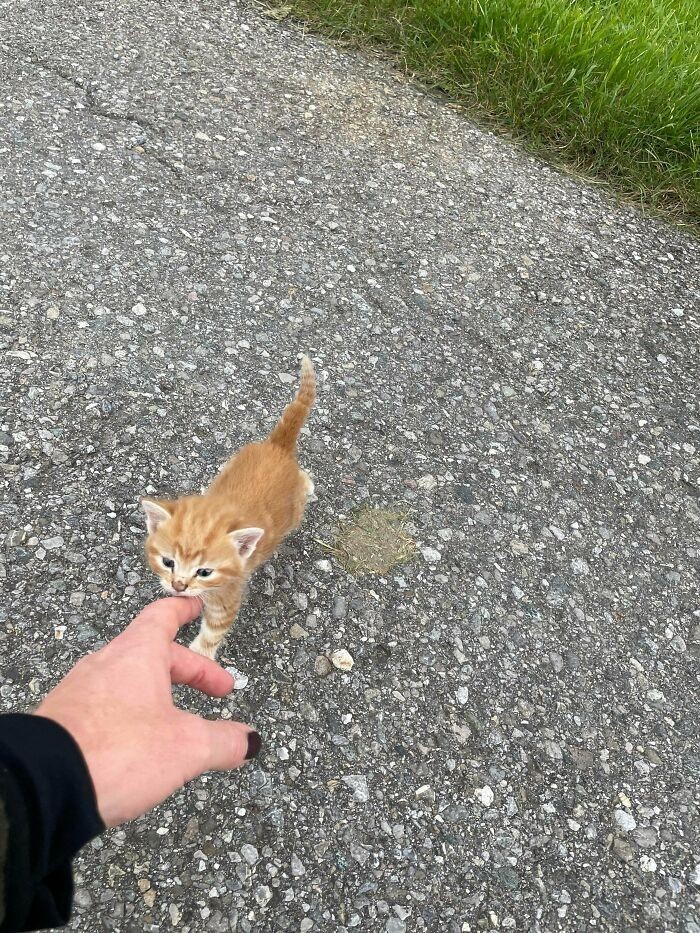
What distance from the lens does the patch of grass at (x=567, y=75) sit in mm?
5758

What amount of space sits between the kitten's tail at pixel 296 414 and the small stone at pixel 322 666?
0.94m

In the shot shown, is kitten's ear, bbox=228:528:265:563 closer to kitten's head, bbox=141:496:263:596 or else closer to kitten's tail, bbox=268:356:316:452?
kitten's head, bbox=141:496:263:596

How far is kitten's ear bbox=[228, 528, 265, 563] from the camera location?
2.75 metres

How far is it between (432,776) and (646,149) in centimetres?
515

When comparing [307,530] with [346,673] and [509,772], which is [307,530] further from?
[509,772]

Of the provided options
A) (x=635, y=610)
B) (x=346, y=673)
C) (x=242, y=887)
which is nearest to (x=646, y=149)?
(x=635, y=610)

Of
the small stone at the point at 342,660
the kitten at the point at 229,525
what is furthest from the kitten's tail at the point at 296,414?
the small stone at the point at 342,660

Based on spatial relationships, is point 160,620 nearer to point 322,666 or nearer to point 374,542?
point 322,666

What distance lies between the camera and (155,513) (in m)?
2.82

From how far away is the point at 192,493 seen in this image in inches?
138

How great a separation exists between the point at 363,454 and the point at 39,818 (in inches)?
102

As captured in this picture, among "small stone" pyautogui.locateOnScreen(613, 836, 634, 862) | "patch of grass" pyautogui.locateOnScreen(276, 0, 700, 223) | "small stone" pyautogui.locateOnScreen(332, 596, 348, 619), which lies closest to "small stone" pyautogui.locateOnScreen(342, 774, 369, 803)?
"small stone" pyautogui.locateOnScreen(332, 596, 348, 619)

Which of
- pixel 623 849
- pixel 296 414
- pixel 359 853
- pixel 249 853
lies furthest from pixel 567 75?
pixel 249 853

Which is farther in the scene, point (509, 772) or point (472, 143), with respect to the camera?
point (472, 143)
